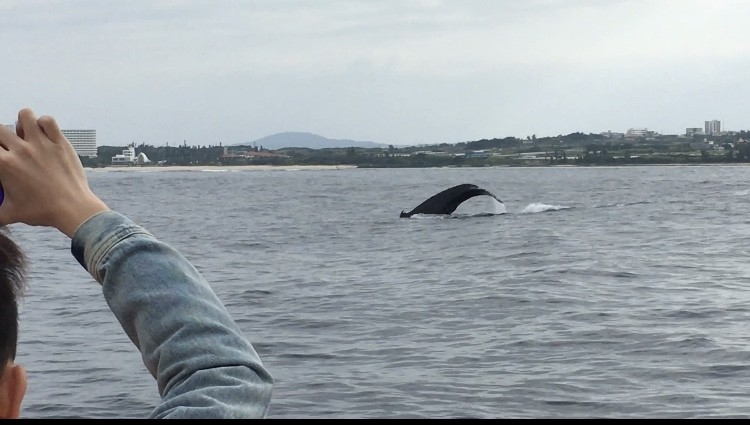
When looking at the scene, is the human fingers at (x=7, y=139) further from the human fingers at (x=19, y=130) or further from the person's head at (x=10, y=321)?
the person's head at (x=10, y=321)

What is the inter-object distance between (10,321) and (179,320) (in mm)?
287

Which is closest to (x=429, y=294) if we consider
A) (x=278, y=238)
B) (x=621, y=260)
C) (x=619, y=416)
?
(x=621, y=260)

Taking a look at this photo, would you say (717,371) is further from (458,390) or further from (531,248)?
(531,248)

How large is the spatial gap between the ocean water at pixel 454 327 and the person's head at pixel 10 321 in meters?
0.47

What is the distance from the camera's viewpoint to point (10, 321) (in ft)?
5.36

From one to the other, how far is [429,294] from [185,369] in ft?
67.4

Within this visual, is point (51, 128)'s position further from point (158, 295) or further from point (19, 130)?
point (158, 295)

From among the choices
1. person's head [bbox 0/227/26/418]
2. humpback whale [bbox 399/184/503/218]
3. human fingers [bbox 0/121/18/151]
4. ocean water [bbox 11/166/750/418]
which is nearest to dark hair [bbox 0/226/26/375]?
person's head [bbox 0/227/26/418]

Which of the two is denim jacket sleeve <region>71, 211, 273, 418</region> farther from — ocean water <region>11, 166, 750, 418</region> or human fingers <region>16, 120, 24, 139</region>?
ocean water <region>11, 166, 750, 418</region>

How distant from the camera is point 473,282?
24406 mm

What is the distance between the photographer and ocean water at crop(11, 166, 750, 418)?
11727mm

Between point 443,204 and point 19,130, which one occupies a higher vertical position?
point 19,130

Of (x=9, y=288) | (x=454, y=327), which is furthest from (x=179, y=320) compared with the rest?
(x=454, y=327)

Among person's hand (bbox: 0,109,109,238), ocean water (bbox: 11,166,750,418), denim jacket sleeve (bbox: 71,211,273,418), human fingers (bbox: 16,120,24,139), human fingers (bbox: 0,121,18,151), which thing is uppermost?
human fingers (bbox: 16,120,24,139)
